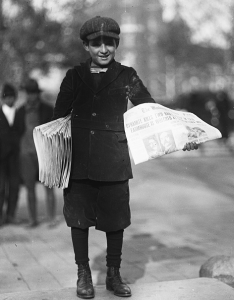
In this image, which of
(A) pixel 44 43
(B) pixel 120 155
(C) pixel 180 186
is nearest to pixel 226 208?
(C) pixel 180 186

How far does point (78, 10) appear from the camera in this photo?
20.1 ft

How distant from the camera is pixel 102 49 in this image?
3.35m

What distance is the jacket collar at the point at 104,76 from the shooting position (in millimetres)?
3398

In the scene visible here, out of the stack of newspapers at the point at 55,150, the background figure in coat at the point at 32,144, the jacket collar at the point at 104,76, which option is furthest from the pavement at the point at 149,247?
the jacket collar at the point at 104,76

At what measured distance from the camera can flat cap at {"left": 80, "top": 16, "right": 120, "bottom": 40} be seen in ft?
11.0

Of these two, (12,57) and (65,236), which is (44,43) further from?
(65,236)

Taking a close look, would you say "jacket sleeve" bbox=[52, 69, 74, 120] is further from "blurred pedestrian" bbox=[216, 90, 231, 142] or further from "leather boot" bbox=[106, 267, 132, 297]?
"blurred pedestrian" bbox=[216, 90, 231, 142]

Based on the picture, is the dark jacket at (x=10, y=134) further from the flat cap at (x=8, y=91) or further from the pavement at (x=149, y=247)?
the pavement at (x=149, y=247)

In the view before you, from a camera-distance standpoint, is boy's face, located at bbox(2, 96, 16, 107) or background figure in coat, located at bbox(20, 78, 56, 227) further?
boy's face, located at bbox(2, 96, 16, 107)

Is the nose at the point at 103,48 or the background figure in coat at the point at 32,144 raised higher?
the nose at the point at 103,48

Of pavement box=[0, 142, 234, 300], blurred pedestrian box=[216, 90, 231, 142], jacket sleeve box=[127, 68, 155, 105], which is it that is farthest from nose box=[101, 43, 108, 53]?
blurred pedestrian box=[216, 90, 231, 142]

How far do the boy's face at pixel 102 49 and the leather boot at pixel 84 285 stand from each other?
1159 mm

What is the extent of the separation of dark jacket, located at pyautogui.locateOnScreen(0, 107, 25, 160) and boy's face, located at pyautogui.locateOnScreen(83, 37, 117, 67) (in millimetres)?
2913

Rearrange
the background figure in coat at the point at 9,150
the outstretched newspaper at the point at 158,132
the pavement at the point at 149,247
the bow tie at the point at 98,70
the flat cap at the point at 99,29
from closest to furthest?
the outstretched newspaper at the point at 158,132, the flat cap at the point at 99,29, the bow tie at the point at 98,70, the pavement at the point at 149,247, the background figure in coat at the point at 9,150
